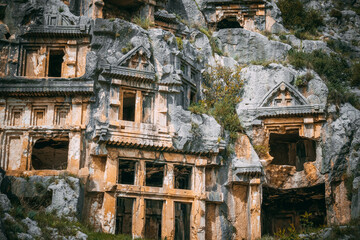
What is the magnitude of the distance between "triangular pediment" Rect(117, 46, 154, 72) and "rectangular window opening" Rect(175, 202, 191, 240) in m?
8.03

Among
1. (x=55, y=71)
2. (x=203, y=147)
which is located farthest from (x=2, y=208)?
(x=55, y=71)

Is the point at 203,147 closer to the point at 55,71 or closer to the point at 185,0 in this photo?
the point at 55,71

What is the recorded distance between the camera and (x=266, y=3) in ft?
133

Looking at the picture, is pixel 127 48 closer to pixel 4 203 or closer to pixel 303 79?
pixel 303 79

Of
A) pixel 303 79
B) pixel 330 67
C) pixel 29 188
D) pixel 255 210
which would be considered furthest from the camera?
pixel 330 67

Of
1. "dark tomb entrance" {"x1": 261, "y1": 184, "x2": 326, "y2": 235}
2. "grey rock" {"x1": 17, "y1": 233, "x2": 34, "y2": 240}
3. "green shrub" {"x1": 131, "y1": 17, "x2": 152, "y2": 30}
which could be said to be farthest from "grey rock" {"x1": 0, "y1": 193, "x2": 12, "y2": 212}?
"dark tomb entrance" {"x1": 261, "y1": 184, "x2": 326, "y2": 235}

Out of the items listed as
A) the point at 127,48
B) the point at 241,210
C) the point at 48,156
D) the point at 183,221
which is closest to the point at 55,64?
the point at 48,156

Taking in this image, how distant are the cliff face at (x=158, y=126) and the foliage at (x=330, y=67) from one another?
0.33 feet

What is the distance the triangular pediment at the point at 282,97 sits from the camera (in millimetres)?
33062

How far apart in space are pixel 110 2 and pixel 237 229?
16.3 m

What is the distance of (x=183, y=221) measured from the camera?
32750 millimetres

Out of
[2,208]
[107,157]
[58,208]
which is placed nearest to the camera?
[2,208]

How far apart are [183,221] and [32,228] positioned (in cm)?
1116

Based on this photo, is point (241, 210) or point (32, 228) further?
point (241, 210)
